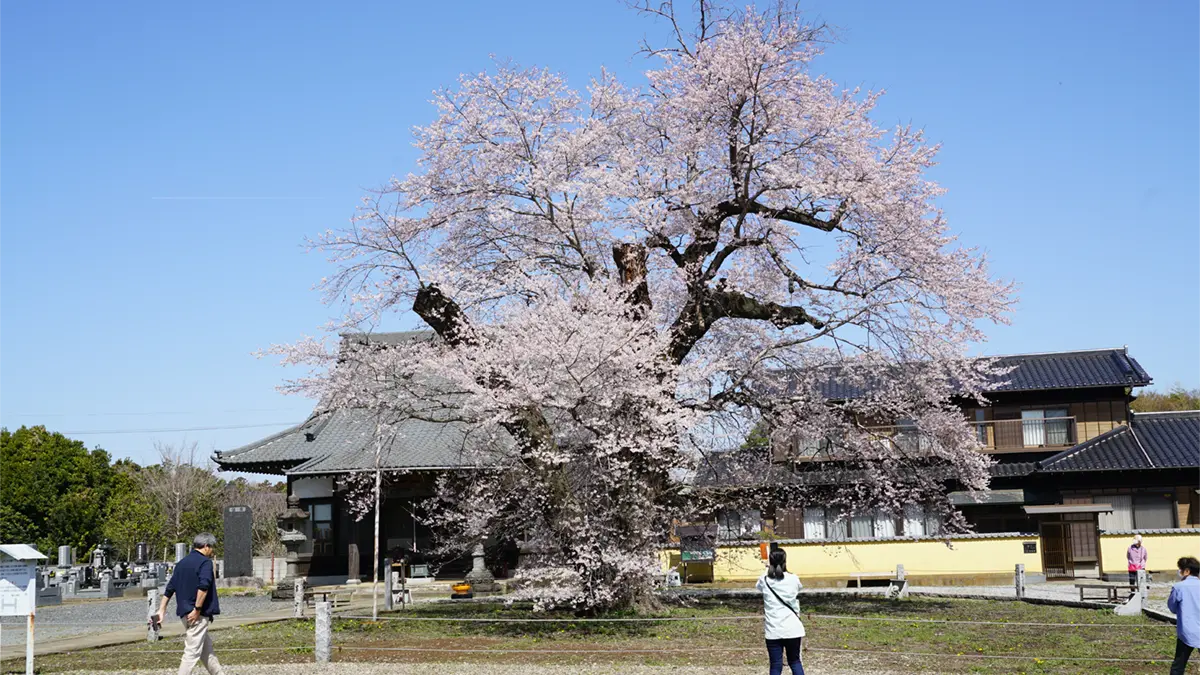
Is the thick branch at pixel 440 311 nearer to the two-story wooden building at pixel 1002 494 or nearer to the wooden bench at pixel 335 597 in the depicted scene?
the two-story wooden building at pixel 1002 494

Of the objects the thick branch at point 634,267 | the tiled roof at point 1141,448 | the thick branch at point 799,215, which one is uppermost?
the thick branch at point 799,215

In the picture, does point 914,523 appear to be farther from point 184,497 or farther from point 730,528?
point 184,497

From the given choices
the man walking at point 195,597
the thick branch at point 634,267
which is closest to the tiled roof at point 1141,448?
the thick branch at point 634,267

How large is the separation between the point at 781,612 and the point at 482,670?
4.72 meters

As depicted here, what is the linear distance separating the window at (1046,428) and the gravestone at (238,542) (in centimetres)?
2558

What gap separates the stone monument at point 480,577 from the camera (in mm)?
26938

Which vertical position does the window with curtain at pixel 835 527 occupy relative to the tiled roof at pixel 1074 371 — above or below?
below

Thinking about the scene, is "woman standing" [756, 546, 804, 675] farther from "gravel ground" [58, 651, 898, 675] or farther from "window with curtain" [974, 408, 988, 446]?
"window with curtain" [974, 408, 988, 446]

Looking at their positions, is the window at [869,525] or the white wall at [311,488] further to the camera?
the window at [869,525]

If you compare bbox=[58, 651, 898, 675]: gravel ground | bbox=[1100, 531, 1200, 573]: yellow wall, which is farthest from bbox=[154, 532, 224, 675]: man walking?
bbox=[1100, 531, 1200, 573]: yellow wall

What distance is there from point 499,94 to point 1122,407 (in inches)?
1066

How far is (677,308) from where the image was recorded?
20.8m

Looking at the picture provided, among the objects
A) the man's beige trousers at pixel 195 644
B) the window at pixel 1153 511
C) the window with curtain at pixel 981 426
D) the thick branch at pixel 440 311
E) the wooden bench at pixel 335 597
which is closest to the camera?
the man's beige trousers at pixel 195 644

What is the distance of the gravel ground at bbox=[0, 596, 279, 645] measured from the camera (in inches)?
822
